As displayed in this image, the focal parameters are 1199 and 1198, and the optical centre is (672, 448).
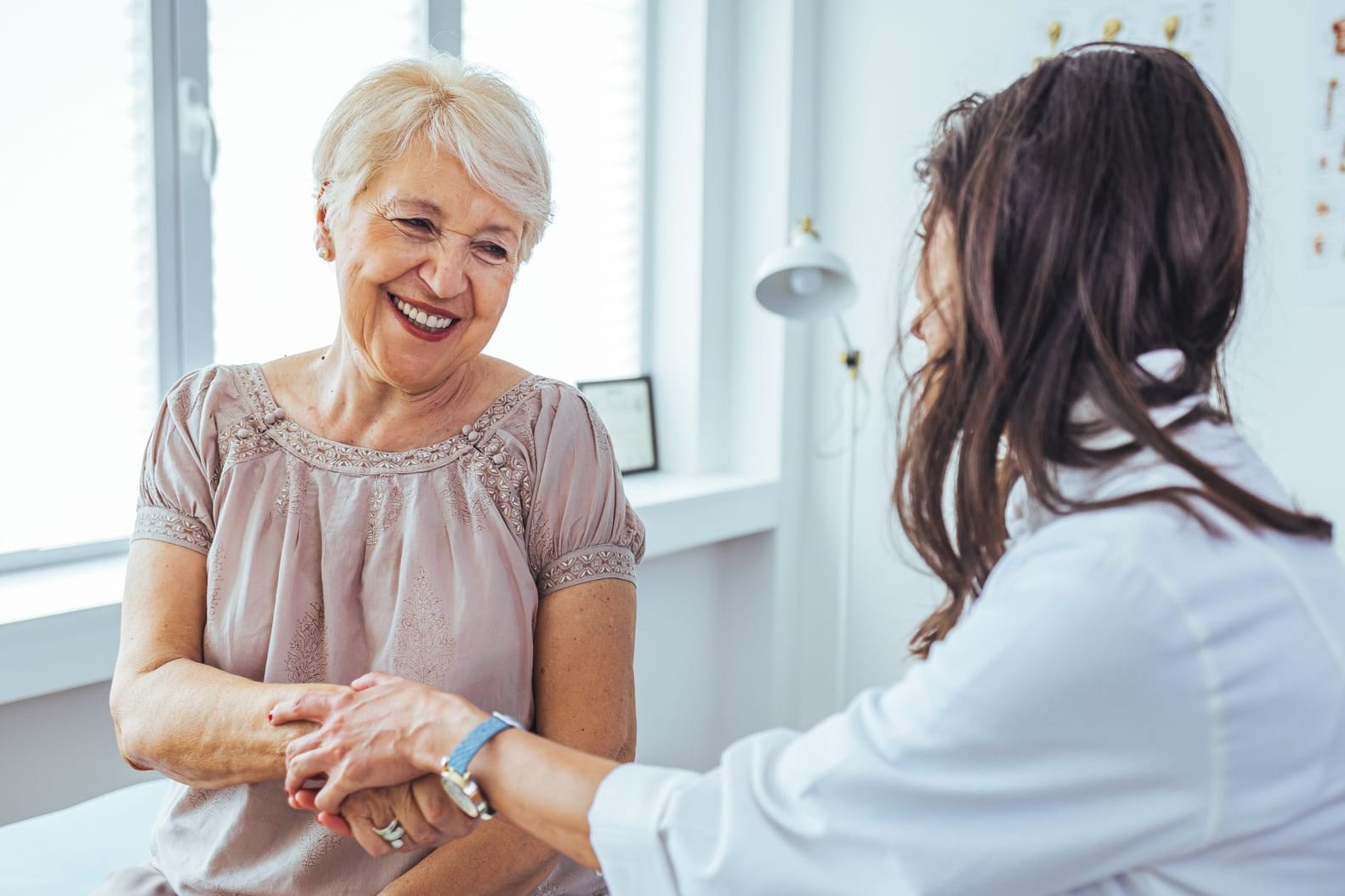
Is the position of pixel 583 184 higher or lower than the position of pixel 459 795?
higher

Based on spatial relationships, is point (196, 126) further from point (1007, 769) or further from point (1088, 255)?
point (1007, 769)

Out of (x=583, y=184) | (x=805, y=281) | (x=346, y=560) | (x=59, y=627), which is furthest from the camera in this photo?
(x=583, y=184)

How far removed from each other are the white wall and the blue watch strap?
1561mm

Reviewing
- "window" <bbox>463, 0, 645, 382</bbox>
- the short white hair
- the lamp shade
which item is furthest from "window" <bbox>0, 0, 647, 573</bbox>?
the lamp shade

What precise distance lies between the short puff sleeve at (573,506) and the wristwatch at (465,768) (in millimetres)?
358

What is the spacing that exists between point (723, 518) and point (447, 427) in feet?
5.22

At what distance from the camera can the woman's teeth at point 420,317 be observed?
→ 1522 millimetres

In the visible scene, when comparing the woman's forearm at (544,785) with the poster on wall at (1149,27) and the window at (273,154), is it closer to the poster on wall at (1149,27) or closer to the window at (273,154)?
the window at (273,154)

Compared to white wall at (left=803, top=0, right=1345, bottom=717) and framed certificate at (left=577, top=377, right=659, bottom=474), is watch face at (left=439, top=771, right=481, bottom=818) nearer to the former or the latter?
white wall at (left=803, top=0, right=1345, bottom=717)

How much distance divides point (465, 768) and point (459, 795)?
39mm

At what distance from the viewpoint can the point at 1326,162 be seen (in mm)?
2475

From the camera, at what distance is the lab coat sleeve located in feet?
2.77

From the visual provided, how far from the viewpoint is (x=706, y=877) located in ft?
3.13

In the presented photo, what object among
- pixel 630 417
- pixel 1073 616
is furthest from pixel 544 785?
pixel 630 417
